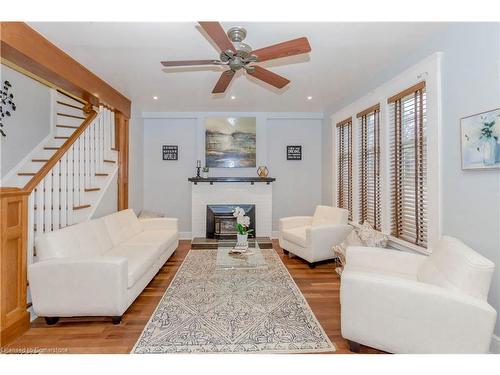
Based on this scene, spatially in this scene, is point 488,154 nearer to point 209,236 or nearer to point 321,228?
point 321,228

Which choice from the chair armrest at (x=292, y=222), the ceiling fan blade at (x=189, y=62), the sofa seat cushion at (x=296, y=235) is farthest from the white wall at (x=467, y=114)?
the chair armrest at (x=292, y=222)

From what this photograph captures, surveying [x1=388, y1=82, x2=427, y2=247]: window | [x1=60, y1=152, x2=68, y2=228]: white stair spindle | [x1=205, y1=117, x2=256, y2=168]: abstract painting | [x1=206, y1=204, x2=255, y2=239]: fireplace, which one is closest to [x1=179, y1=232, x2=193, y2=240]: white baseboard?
[x1=206, y1=204, x2=255, y2=239]: fireplace

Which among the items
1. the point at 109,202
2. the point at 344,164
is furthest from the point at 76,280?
the point at 344,164

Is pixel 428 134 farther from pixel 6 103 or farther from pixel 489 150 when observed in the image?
pixel 6 103

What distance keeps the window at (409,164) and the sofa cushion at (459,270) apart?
31.7 inches

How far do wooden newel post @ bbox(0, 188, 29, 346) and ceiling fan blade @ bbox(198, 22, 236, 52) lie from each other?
2034mm

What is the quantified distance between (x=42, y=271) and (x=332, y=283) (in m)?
3.05

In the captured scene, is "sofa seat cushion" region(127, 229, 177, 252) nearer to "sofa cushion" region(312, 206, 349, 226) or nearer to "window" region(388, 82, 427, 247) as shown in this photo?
"sofa cushion" region(312, 206, 349, 226)

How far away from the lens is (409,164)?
10.0 feet

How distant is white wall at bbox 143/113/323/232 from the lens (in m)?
5.89

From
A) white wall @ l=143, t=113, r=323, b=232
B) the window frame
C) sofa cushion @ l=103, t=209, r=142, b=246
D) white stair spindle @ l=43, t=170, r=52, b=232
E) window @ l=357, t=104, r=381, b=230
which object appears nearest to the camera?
the window frame

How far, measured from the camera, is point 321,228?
3.88 meters

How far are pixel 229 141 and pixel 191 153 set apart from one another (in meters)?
0.90
